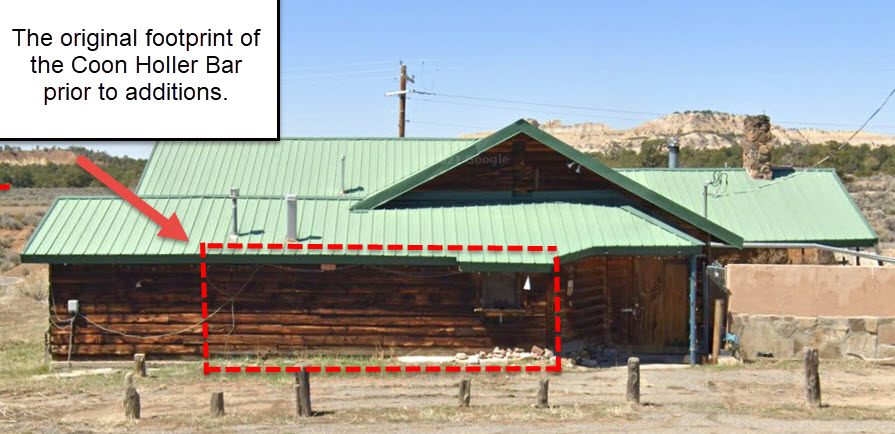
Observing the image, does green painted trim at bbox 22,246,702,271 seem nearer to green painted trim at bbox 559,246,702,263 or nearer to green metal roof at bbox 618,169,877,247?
green painted trim at bbox 559,246,702,263

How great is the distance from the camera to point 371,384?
1902cm

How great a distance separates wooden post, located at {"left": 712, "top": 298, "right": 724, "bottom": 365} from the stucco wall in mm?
426

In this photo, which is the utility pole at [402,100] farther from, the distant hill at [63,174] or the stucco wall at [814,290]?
the distant hill at [63,174]

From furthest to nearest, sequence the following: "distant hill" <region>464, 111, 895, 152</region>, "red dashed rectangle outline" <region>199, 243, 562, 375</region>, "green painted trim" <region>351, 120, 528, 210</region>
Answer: "distant hill" <region>464, 111, 895, 152</region>
"green painted trim" <region>351, 120, 528, 210</region>
"red dashed rectangle outline" <region>199, 243, 562, 375</region>

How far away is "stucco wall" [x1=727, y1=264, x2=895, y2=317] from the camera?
21016mm

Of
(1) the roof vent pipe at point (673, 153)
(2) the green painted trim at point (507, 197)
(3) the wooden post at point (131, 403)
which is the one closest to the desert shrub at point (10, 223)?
(1) the roof vent pipe at point (673, 153)

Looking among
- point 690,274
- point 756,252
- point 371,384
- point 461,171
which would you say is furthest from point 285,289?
point 756,252

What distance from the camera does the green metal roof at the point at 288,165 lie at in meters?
27.1

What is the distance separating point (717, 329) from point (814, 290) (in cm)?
230

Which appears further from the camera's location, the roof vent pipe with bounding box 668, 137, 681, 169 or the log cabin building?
the roof vent pipe with bounding box 668, 137, 681, 169

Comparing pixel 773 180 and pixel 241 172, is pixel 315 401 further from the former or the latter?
pixel 773 180

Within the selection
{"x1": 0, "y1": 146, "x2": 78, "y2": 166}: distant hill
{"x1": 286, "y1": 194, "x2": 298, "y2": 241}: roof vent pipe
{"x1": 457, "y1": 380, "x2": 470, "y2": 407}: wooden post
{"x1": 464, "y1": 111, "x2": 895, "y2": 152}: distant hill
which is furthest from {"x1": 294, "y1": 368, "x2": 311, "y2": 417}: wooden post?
{"x1": 0, "y1": 146, "x2": 78, "y2": 166}: distant hill

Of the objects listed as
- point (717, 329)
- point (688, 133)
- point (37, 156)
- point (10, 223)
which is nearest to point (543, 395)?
point (717, 329)

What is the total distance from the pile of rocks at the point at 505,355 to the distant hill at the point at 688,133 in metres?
108
